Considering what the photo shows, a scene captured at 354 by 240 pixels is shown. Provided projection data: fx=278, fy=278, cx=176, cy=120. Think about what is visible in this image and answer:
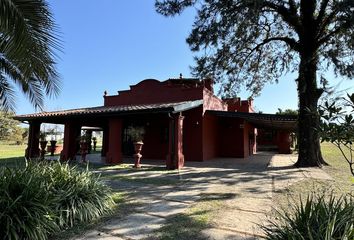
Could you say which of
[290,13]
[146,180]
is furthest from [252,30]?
[146,180]

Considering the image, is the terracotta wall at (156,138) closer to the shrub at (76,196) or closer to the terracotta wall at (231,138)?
the terracotta wall at (231,138)

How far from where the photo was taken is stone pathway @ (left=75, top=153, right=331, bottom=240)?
468cm

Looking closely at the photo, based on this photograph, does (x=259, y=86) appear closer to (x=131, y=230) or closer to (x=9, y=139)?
(x=131, y=230)

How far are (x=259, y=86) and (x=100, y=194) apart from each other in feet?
45.5

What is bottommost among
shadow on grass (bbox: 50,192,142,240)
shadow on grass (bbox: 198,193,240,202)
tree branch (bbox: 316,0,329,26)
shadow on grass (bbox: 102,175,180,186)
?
shadow on grass (bbox: 50,192,142,240)

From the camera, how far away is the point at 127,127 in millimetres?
19094

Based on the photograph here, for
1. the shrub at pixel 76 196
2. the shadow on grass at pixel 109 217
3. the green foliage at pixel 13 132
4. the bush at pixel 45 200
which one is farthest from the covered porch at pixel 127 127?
the green foliage at pixel 13 132

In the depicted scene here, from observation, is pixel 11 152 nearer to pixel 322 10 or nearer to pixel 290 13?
pixel 290 13

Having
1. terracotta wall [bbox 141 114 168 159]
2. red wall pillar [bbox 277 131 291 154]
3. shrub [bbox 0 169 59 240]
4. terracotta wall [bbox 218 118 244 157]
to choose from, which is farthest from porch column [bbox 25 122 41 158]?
red wall pillar [bbox 277 131 291 154]

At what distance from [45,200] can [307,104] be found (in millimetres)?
12353

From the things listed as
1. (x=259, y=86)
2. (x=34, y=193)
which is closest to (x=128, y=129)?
(x=259, y=86)

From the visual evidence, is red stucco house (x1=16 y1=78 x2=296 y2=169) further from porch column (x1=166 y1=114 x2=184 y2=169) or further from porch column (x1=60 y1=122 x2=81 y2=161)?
porch column (x1=166 y1=114 x2=184 y2=169)

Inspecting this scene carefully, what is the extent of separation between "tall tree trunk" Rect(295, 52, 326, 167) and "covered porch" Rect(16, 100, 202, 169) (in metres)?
5.13

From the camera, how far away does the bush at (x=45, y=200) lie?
13.5ft
